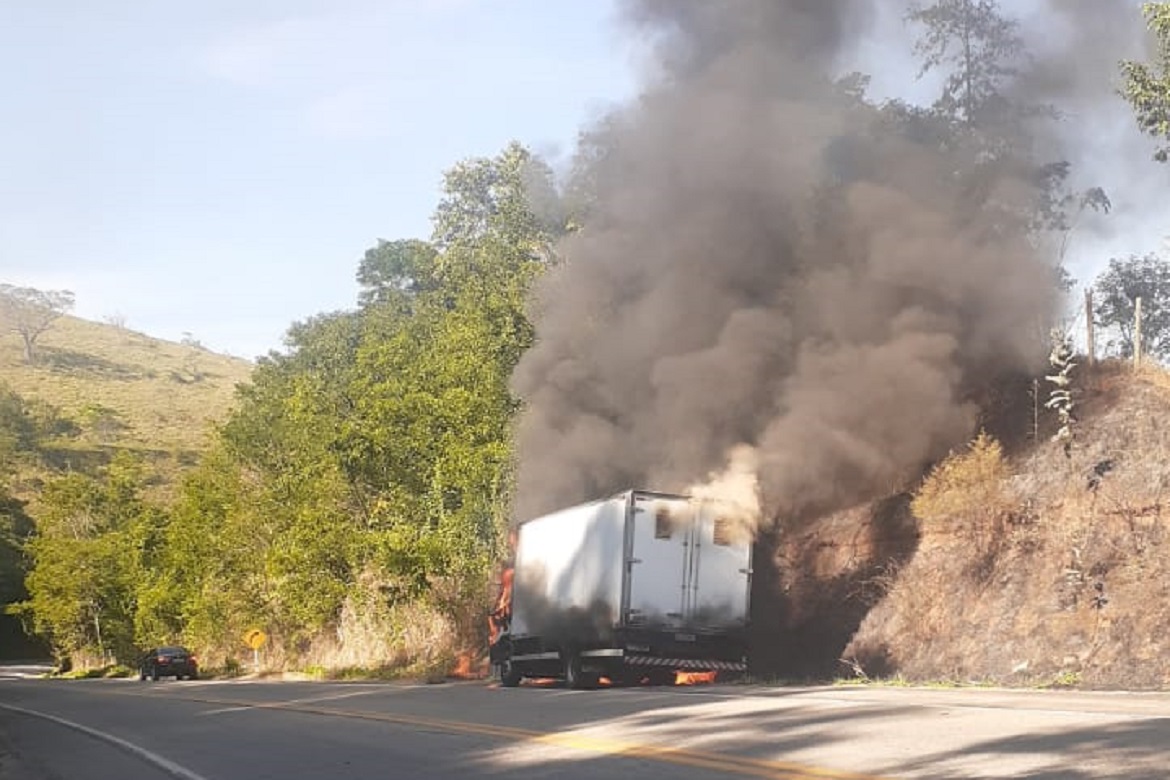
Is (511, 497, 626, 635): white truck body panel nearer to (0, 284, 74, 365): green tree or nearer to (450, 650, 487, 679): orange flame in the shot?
(450, 650, 487, 679): orange flame

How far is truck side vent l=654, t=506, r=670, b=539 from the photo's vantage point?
19688 mm

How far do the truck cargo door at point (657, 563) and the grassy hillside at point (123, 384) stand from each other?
3163 inches

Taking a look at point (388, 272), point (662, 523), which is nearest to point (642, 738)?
point (662, 523)

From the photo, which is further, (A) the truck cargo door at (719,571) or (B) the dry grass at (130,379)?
(B) the dry grass at (130,379)

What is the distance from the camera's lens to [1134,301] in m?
38.7

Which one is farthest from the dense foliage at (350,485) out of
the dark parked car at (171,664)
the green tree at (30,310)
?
the green tree at (30,310)

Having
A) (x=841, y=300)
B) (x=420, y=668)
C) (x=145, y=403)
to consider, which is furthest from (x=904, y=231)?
(x=145, y=403)

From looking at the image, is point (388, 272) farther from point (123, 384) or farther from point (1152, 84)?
point (123, 384)

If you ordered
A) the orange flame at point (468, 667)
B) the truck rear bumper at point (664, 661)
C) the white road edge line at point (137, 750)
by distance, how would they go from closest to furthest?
the white road edge line at point (137, 750) → the truck rear bumper at point (664, 661) → the orange flame at point (468, 667)

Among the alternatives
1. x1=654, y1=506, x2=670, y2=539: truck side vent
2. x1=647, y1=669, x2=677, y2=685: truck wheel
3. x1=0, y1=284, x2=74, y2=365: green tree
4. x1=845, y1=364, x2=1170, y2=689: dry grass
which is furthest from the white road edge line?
x1=0, y1=284, x2=74, y2=365: green tree

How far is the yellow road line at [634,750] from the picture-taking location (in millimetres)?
8500

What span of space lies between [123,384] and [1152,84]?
128167mm

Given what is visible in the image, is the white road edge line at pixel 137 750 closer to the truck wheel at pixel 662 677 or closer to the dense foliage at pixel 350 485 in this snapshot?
the truck wheel at pixel 662 677

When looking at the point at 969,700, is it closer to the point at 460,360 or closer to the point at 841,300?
the point at 841,300
